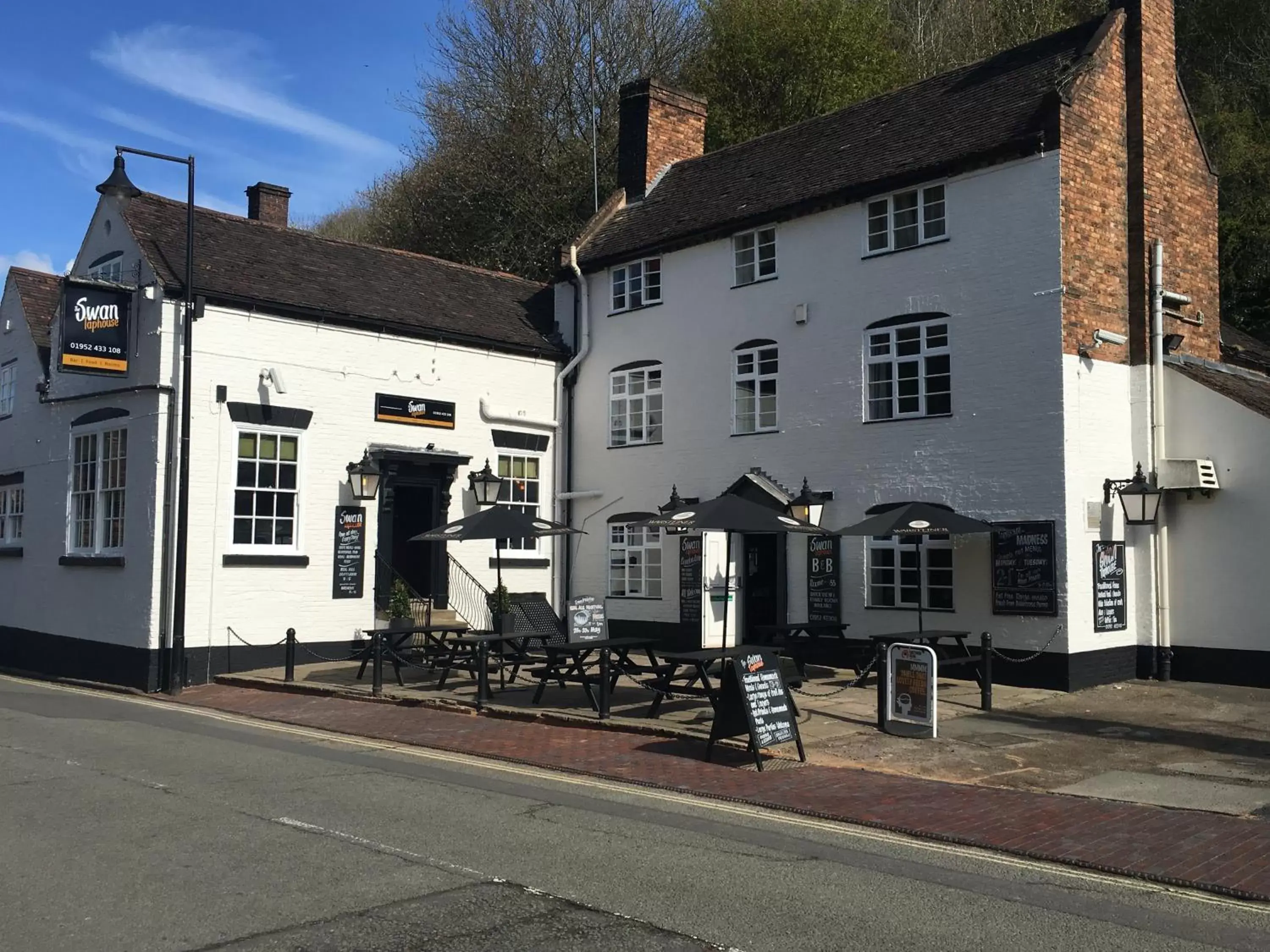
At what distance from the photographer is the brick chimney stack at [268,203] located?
24.0 metres

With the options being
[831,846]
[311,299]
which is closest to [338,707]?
[311,299]

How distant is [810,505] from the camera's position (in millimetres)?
17719

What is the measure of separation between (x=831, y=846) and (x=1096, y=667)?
940cm

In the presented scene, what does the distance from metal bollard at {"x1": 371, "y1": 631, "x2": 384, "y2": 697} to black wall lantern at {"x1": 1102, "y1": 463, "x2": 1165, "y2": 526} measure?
9.87 m

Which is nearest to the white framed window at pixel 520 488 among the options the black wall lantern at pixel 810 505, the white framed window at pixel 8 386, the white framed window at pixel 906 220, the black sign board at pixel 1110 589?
the black wall lantern at pixel 810 505

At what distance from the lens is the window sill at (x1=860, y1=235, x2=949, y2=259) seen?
1677 cm

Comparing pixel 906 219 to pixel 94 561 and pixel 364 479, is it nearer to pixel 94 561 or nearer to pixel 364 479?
pixel 364 479

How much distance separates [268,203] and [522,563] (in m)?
9.42

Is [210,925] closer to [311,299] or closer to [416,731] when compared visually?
[416,731]

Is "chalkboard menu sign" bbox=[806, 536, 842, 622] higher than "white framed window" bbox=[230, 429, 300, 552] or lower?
lower

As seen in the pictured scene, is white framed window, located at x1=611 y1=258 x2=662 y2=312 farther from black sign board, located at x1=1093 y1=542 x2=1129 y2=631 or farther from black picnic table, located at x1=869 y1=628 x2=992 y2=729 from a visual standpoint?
black sign board, located at x1=1093 y1=542 x2=1129 y2=631

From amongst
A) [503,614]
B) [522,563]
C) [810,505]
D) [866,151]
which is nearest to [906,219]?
[866,151]

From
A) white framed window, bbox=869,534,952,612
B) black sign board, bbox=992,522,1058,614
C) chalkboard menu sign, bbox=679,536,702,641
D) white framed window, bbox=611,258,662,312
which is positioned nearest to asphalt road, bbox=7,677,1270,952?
black sign board, bbox=992,522,1058,614

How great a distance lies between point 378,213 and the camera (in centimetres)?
4250
